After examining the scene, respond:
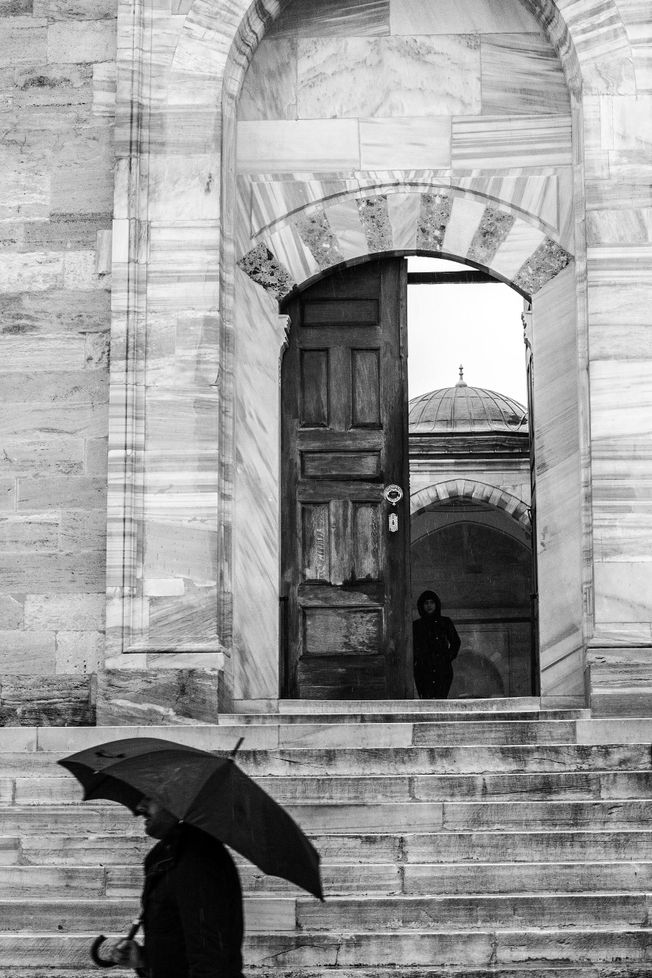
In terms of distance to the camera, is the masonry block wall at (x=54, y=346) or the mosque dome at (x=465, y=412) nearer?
the masonry block wall at (x=54, y=346)

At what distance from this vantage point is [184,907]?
5184 mm

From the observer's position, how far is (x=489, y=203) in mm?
11398

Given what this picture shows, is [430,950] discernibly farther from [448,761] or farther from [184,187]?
[184,187]

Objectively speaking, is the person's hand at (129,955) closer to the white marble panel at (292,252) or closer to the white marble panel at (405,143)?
the white marble panel at (292,252)

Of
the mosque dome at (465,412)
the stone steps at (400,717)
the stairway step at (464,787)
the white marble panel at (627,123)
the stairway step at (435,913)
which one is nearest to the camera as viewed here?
the stairway step at (435,913)

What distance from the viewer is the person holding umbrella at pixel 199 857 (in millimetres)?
5137

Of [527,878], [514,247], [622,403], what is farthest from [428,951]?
[514,247]

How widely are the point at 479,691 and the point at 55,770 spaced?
710 inches

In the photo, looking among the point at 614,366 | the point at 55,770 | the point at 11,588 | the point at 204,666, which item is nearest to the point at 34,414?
the point at 11,588

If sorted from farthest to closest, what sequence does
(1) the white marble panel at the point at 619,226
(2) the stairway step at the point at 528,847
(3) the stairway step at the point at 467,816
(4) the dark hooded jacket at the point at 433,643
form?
(4) the dark hooded jacket at the point at 433,643
(1) the white marble panel at the point at 619,226
(3) the stairway step at the point at 467,816
(2) the stairway step at the point at 528,847

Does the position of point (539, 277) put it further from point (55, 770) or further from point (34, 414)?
point (55, 770)

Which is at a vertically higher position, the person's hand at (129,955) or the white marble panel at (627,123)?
the white marble panel at (627,123)

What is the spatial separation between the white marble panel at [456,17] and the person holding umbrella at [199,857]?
768 cm

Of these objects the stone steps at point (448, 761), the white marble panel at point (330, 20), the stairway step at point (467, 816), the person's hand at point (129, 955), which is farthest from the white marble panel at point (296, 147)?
the person's hand at point (129, 955)
